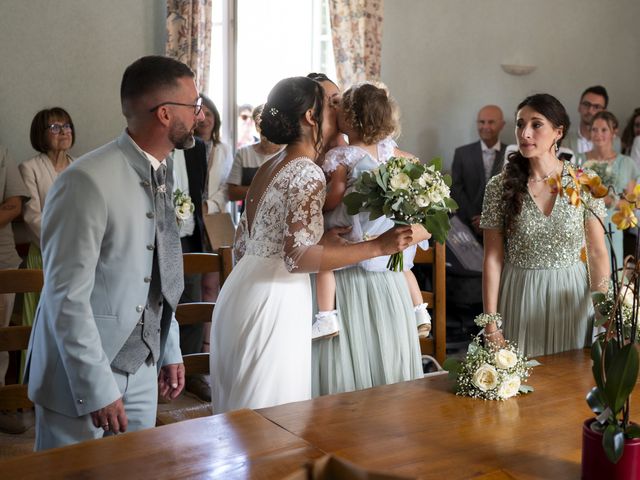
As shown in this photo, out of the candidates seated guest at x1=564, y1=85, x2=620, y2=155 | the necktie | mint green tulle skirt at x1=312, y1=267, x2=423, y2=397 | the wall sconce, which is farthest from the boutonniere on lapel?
the wall sconce

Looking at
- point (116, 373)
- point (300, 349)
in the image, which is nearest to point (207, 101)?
point (300, 349)

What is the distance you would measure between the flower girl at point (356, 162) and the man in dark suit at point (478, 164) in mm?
3633

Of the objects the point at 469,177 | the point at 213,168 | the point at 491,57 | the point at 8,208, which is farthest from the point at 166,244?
the point at 491,57

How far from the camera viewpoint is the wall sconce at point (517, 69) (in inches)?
311

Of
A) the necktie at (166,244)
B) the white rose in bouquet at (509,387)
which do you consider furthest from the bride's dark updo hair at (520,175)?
the necktie at (166,244)

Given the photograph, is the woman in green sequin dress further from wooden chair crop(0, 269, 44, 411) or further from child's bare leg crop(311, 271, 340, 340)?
wooden chair crop(0, 269, 44, 411)

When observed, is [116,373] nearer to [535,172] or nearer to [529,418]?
[529,418]

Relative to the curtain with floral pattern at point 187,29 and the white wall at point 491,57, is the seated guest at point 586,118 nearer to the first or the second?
the white wall at point 491,57

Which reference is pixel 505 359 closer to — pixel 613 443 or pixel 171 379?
pixel 613 443

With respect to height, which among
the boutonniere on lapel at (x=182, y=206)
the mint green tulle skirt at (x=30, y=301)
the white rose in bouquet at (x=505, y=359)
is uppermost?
the boutonniere on lapel at (x=182, y=206)

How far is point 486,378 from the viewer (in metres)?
2.26

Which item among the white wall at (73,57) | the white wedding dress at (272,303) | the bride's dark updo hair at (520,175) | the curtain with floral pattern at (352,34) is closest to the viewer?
the white wedding dress at (272,303)

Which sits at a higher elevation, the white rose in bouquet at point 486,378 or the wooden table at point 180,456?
the white rose in bouquet at point 486,378

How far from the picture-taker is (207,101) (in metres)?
5.68
